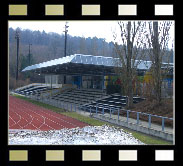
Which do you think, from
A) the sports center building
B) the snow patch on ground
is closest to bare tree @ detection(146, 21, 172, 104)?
the sports center building

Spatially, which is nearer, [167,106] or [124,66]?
[167,106]

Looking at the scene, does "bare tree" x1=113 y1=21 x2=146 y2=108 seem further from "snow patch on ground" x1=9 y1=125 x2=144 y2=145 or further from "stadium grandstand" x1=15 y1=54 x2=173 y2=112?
"snow patch on ground" x1=9 y1=125 x2=144 y2=145

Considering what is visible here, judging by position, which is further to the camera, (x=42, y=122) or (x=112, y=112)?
(x=112, y=112)

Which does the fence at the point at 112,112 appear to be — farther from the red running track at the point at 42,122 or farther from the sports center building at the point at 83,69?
the sports center building at the point at 83,69

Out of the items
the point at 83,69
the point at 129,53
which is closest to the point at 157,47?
the point at 129,53

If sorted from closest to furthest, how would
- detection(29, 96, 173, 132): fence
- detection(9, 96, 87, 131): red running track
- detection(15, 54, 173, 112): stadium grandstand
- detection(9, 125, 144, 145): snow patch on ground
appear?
detection(9, 125, 144, 145): snow patch on ground, detection(29, 96, 173, 132): fence, detection(9, 96, 87, 131): red running track, detection(15, 54, 173, 112): stadium grandstand

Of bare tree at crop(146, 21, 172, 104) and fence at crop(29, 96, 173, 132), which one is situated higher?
bare tree at crop(146, 21, 172, 104)

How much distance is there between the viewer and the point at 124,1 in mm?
3934

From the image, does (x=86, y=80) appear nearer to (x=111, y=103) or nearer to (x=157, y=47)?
(x=111, y=103)

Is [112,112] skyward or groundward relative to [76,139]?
groundward

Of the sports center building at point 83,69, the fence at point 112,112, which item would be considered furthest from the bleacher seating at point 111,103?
the sports center building at point 83,69
